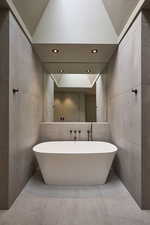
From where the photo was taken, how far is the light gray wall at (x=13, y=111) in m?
1.91

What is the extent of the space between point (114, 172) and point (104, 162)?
87 cm

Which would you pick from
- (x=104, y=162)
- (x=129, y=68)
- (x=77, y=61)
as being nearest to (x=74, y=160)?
(x=104, y=162)

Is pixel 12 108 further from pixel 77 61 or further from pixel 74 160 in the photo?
pixel 77 61

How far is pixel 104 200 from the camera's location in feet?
6.91

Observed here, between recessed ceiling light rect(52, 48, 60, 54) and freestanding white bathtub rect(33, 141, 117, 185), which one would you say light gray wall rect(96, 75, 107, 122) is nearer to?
recessed ceiling light rect(52, 48, 60, 54)

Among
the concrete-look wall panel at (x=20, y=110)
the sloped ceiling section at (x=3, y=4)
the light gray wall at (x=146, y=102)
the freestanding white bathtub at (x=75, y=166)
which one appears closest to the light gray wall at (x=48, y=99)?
the concrete-look wall panel at (x=20, y=110)

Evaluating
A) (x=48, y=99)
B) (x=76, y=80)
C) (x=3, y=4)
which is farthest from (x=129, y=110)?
(x=48, y=99)

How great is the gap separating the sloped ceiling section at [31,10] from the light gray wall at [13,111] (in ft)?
0.70

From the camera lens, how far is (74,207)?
195cm

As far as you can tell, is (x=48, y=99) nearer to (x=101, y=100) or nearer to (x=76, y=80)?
(x=76, y=80)

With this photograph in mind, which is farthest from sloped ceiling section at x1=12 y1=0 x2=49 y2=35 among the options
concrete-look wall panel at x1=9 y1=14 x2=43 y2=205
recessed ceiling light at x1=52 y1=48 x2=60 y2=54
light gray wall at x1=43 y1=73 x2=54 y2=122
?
light gray wall at x1=43 y1=73 x2=54 y2=122

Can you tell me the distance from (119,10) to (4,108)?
2164 millimetres

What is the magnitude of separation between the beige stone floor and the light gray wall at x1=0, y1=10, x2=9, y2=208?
290 mm

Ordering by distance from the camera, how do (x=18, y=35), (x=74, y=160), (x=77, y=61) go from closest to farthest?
(x=18, y=35)
(x=74, y=160)
(x=77, y=61)
